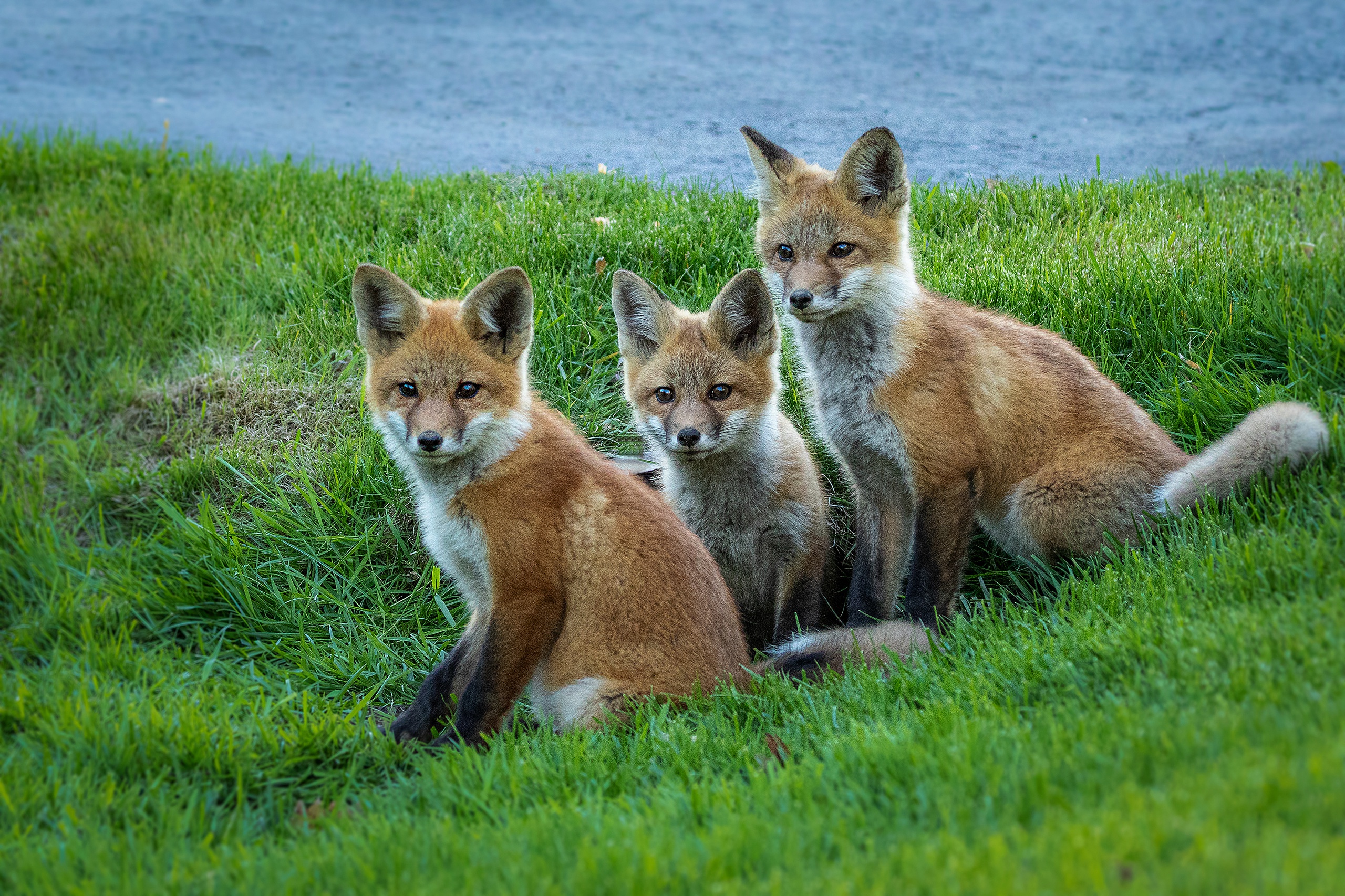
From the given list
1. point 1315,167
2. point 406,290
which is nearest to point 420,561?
point 406,290

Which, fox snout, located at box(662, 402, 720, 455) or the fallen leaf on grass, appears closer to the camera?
the fallen leaf on grass

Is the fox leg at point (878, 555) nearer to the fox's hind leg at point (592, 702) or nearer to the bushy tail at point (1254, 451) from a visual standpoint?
the bushy tail at point (1254, 451)

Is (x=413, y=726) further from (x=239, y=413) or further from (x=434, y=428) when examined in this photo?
(x=239, y=413)

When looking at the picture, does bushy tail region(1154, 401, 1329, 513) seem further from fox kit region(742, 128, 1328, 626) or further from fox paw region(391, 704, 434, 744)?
fox paw region(391, 704, 434, 744)

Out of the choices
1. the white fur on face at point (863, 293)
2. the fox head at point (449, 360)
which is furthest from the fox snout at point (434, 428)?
the white fur on face at point (863, 293)

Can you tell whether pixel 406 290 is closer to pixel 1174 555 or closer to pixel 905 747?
pixel 905 747

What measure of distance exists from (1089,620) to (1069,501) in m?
0.88

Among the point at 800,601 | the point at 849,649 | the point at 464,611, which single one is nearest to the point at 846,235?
the point at 800,601

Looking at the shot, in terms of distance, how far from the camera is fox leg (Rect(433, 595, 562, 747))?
350cm

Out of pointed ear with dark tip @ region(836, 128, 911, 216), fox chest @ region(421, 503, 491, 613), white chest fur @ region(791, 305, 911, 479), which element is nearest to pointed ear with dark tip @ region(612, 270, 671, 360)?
white chest fur @ region(791, 305, 911, 479)

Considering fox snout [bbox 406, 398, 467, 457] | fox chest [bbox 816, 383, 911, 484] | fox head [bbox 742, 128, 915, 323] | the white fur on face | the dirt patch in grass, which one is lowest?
the dirt patch in grass

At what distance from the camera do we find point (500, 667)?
3.50 meters

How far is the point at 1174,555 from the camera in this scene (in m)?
3.53

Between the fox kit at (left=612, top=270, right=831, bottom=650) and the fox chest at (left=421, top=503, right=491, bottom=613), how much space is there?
3.19 ft
